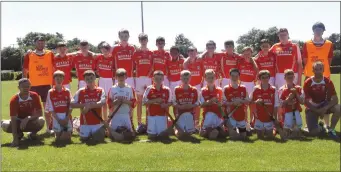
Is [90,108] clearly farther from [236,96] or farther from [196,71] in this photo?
[196,71]

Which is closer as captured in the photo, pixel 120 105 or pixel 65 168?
pixel 65 168

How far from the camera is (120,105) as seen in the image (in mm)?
8633

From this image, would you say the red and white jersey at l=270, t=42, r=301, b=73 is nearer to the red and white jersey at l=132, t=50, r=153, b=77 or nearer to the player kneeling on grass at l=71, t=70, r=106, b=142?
the red and white jersey at l=132, t=50, r=153, b=77

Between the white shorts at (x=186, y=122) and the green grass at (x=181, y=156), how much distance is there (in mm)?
701

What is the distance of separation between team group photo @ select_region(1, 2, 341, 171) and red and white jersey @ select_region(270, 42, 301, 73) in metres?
0.02

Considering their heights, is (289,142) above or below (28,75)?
below

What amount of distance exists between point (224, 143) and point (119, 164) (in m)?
2.39

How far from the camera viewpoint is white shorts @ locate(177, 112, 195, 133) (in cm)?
873

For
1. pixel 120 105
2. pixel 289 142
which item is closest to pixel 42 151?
pixel 120 105

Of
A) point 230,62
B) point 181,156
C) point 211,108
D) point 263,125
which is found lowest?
point 181,156

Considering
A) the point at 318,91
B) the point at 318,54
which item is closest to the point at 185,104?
the point at 318,91

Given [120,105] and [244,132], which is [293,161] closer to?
[244,132]

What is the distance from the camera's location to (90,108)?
837 cm

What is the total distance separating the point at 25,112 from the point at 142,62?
123 inches
